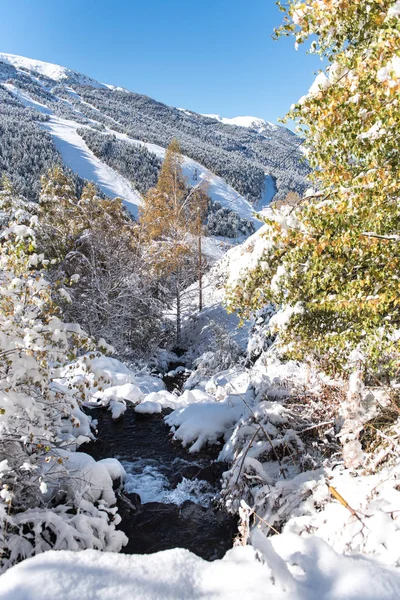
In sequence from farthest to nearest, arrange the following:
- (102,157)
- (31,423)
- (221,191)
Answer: (102,157)
(221,191)
(31,423)

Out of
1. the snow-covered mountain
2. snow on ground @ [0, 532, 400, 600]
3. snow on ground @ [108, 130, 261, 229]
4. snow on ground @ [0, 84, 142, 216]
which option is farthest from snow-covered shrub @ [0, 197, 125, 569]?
snow on ground @ [108, 130, 261, 229]

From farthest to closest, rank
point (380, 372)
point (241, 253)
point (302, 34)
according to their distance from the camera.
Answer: point (241, 253) < point (380, 372) < point (302, 34)

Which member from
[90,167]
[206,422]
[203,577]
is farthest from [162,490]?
[90,167]

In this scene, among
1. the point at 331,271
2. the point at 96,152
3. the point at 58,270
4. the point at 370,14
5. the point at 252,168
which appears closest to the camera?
the point at 370,14

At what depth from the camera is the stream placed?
5.29 metres

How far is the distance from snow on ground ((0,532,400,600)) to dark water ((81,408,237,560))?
144 inches

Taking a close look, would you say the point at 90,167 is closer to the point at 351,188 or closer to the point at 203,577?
the point at 351,188

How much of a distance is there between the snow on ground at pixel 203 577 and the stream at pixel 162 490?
3688mm

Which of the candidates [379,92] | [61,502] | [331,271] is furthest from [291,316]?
[61,502]

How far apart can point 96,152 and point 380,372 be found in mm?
87308

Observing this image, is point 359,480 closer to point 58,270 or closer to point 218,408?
point 218,408

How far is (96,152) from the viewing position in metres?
80.4

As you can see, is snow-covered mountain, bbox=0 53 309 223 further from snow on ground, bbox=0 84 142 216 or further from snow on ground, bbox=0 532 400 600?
snow on ground, bbox=0 532 400 600

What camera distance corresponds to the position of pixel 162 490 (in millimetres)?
6559
